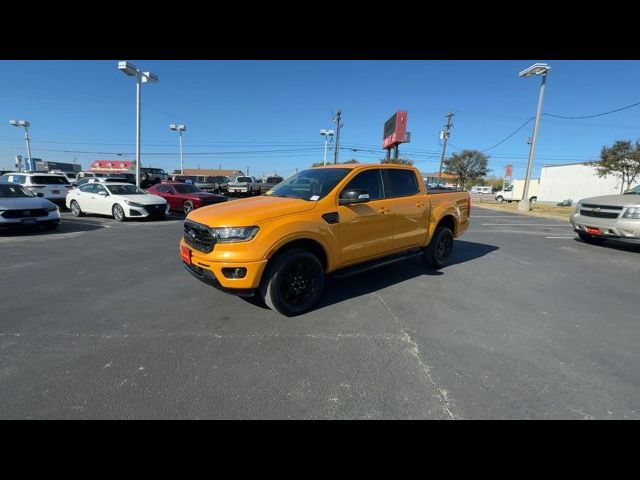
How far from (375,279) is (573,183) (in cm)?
3845

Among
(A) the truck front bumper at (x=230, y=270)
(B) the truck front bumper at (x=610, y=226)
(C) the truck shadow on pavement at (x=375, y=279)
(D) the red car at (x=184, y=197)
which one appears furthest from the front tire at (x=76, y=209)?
(B) the truck front bumper at (x=610, y=226)

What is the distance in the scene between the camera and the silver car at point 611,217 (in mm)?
7363

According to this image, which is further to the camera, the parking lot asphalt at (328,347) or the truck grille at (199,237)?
the truck grille at (199,237)

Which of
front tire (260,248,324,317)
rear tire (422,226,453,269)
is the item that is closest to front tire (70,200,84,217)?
front tire (260,248,324,317)

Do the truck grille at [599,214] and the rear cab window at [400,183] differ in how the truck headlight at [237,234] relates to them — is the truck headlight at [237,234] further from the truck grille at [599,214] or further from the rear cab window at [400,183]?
the truck grille at [599,214]

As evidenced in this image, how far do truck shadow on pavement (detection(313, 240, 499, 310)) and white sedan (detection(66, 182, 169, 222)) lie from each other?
31.0 ft

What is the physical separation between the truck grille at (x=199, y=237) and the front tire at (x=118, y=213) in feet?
30.3

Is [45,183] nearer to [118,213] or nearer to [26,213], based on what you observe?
[118,213]
